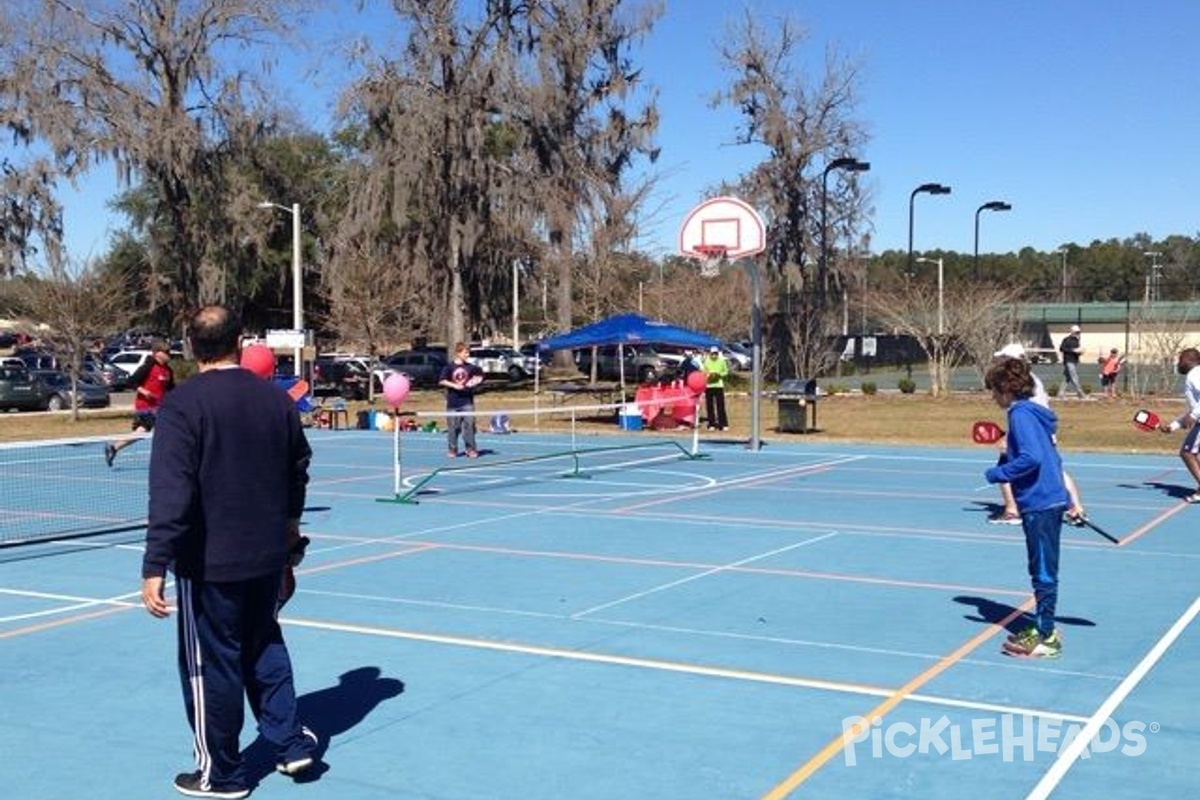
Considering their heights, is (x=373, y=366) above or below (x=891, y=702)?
above

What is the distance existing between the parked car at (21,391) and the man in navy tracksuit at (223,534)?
39.0 meters

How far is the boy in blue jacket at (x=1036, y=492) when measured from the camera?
7984mm

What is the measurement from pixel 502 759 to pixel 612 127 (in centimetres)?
4118

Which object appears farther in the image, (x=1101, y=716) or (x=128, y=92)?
(x=128, y=92)

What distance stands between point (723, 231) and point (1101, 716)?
18283mm

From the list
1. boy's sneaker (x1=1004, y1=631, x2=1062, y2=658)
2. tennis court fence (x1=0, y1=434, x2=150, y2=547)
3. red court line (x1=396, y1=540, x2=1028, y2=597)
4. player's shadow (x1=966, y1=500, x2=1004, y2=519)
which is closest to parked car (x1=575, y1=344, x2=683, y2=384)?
tennis court fence (x1=0, y1=434, x2=150, y2=547)

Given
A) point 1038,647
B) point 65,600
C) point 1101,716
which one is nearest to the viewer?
point 1101,716

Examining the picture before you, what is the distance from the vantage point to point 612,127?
4600cm

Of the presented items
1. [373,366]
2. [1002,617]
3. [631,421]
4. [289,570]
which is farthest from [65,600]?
[373,366]

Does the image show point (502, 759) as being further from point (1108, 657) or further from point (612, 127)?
point (612, 127)

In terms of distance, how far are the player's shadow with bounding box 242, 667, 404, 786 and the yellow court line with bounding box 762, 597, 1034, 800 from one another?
2.05 m

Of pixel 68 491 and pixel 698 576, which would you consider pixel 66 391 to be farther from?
pixel 698 576

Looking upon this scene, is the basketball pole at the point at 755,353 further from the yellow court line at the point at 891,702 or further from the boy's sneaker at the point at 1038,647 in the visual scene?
the boy's sneaker at the point at 1038,647

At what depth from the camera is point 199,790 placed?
5.70 m
